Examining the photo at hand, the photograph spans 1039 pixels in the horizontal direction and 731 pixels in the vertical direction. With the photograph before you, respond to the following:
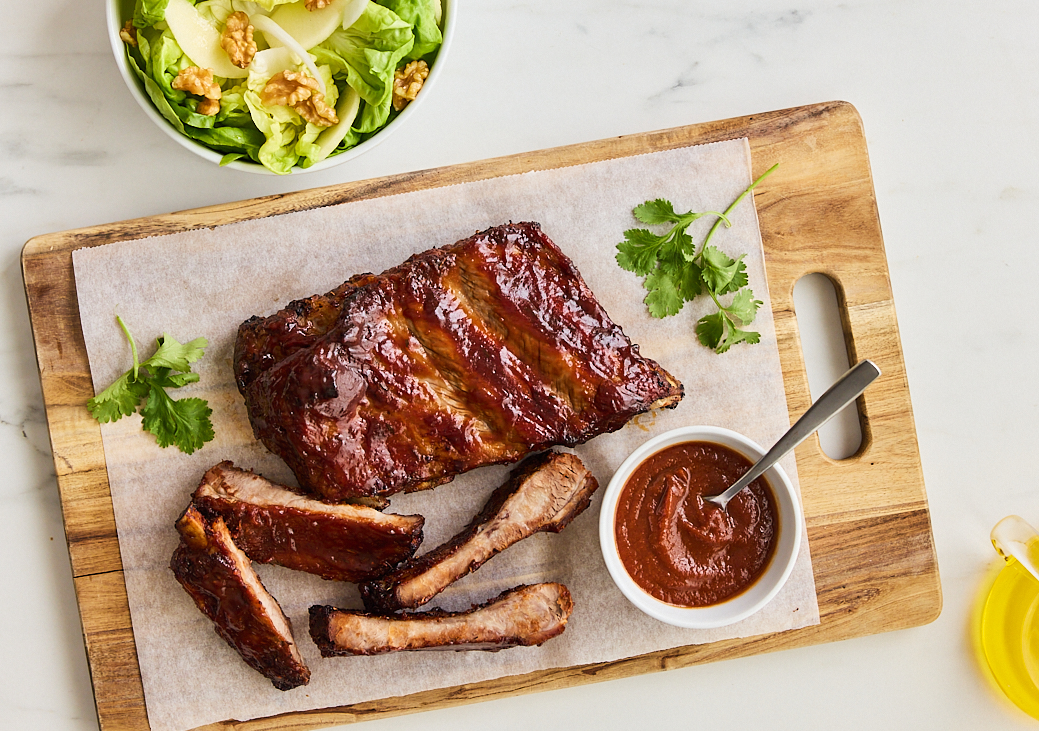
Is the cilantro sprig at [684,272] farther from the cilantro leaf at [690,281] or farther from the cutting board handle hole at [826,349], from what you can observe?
the cutting board handle hole at [826,349]

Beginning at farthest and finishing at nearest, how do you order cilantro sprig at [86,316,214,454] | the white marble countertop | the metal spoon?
the white marble countertop
cilantro sprig at [86,316,214,454]
the metal spoon

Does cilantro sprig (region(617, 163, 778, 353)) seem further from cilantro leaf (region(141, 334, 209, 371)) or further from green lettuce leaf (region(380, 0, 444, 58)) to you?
cilantro leaf (region(141, 334, 209, 371))

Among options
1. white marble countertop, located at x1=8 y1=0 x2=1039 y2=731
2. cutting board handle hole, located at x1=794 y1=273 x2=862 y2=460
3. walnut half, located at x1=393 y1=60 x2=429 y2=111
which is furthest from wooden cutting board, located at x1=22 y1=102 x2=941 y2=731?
walnut half, located at x1=393 y1=60 x2=429 y2=111

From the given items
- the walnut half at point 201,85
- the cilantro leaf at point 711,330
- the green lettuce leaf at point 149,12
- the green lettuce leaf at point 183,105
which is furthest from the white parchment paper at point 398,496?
the green lettuce leaf at point 149,12

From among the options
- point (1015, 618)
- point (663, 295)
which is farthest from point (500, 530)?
point (1015, 618)

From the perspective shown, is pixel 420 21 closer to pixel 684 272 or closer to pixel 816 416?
pixel 684 272

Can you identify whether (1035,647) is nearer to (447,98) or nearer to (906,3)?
(906,3)

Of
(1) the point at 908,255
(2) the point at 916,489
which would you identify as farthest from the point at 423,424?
(1) the point at 908,255
